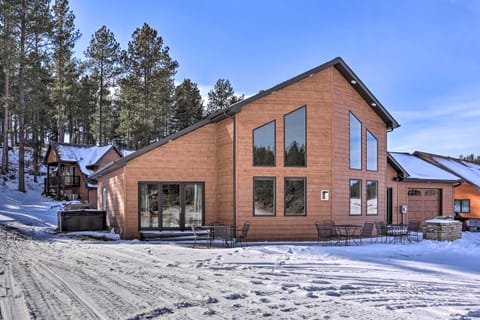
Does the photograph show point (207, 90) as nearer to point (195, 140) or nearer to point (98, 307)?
point (195, 140)

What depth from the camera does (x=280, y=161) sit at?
1477 cm

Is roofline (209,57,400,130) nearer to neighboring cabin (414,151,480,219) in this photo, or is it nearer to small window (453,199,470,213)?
neighboring cabin (414,151,480,219)

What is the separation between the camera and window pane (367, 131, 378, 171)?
16516 mm

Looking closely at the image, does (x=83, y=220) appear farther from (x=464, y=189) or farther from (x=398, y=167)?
(x=464, y=189)

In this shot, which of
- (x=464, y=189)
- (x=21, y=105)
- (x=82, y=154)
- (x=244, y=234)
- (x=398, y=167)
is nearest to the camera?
(x=244, y=234)

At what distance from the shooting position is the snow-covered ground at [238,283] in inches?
217

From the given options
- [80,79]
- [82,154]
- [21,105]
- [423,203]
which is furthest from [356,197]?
[80,79]

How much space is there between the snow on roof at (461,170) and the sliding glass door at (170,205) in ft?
53.4

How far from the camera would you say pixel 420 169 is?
73.8ft

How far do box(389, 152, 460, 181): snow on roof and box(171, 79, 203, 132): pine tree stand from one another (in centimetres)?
2266

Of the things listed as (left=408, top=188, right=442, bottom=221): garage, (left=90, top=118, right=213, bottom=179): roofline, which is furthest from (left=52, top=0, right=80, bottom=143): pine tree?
(left=408, top=188, right=442, bottom=221): garage

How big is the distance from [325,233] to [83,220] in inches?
384

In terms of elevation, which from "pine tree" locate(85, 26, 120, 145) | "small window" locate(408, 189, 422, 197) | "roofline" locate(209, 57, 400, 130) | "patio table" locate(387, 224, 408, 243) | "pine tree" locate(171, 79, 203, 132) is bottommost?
"patio table" locate(387, 224, 408, 243)

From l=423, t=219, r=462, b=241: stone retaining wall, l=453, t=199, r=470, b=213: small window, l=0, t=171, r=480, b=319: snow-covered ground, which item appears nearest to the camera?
l=0, t=171, r=480, b=319: snow-covered ground
